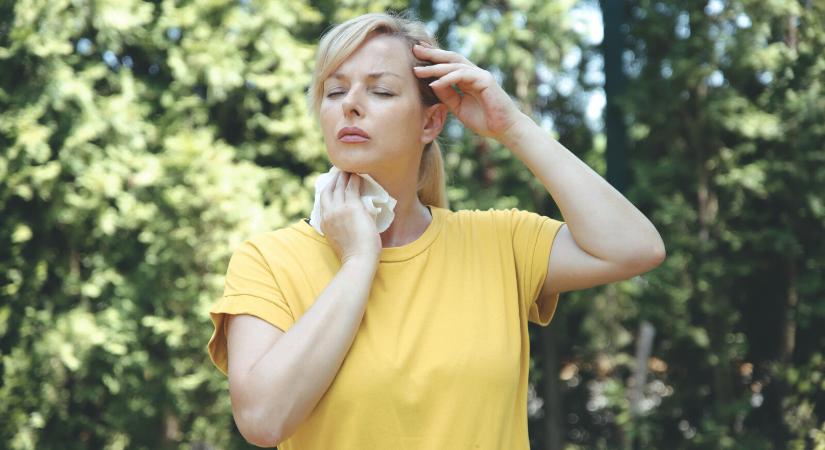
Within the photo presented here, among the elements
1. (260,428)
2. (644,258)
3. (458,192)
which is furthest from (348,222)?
(458,192)

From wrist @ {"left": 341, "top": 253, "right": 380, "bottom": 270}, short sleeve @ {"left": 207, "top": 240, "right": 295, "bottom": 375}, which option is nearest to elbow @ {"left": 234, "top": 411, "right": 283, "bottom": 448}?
short sleeve @ {"left": 207, "top": 240, "right": 295, "bottom": 375}

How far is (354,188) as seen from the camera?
165 centimetres

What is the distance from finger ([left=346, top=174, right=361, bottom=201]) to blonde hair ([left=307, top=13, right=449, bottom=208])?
190mm

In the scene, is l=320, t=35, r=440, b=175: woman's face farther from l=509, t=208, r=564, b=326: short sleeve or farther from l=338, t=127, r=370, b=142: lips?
l=509, t=208, r=564, b=326: short sleeve

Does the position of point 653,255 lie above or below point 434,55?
below

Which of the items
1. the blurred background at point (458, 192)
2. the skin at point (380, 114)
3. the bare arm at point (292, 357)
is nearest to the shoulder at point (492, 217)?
the skin at point (380, 114)

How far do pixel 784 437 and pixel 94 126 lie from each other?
11.6ft

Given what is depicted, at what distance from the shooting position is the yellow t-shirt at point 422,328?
57.4 inches

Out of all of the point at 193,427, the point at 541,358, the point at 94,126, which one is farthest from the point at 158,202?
the point at 541,358

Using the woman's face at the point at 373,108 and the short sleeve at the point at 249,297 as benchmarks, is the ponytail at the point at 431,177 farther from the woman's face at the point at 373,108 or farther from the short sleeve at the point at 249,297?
the short sleeve at the point at 249,297

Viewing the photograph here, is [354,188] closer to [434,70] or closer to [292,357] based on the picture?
[434,70]

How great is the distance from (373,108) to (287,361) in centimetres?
51

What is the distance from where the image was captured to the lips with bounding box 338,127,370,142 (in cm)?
160

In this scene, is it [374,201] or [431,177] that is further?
[431,177]
